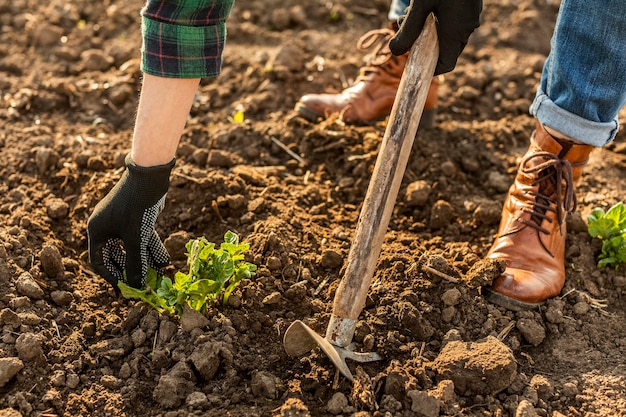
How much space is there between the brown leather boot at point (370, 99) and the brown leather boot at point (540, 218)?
92cm

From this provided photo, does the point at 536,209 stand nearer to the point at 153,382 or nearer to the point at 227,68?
the point at 153,382

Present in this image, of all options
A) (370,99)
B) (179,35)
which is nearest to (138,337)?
(179,35)

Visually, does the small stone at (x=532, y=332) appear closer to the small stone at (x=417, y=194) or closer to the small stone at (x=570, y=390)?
the small stone at (x=570, y=390)

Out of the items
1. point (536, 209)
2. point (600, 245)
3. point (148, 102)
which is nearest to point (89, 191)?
point (148, 102)

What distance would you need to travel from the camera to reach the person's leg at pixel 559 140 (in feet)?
8.80

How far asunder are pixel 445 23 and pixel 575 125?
727mm

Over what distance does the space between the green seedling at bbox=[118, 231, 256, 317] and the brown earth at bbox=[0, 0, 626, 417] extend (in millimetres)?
78

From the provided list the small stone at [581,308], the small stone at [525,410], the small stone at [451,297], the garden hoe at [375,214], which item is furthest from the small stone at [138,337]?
the small stone at [581,308]

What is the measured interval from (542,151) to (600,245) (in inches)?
20.6

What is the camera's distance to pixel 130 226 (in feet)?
8.59

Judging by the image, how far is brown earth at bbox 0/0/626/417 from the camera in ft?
8.10

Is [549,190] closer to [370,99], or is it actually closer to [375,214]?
[375,214]

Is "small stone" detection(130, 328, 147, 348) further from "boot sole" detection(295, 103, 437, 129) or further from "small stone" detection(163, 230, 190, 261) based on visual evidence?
"boot sole" detection(295, 103, 437, 129)

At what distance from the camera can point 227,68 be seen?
4469 mm
